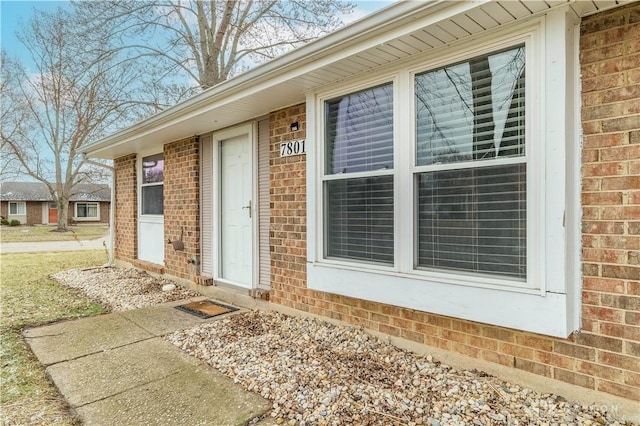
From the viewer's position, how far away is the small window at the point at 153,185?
7241 millimetres

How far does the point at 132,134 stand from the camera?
20.9ft

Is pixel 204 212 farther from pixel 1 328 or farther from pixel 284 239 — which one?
pixel 1 328

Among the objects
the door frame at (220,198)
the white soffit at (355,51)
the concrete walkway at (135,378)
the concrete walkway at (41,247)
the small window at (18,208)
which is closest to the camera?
the white soffit at (355,51)

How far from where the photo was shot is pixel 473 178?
2.71m

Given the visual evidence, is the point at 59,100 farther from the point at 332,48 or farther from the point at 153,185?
the point at 332,48

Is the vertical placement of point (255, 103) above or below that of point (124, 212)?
above

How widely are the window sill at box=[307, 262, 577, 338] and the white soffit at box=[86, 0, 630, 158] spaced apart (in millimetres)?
1780

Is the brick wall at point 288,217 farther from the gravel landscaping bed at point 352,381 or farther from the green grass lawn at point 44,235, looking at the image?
the green grass lawn at point 44,235

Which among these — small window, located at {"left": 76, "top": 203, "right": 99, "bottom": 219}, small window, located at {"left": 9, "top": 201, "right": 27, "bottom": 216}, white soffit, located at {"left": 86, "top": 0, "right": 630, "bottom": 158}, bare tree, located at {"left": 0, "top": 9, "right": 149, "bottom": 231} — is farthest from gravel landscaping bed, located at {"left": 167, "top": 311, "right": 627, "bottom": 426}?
small window, located at {"left": 9, "top": 201, "right": 27, "bottom": 216}

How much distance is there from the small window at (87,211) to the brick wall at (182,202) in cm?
3671

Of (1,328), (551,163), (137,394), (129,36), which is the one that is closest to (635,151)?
(551,163)

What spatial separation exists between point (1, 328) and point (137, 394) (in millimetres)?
2821

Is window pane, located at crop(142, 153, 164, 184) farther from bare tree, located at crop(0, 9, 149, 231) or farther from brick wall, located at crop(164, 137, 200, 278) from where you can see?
bare tree, located at crop(0, 9, 149, 231)

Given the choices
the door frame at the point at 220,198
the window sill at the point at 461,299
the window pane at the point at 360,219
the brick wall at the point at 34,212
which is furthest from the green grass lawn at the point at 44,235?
the window sill at the point at 461,299
